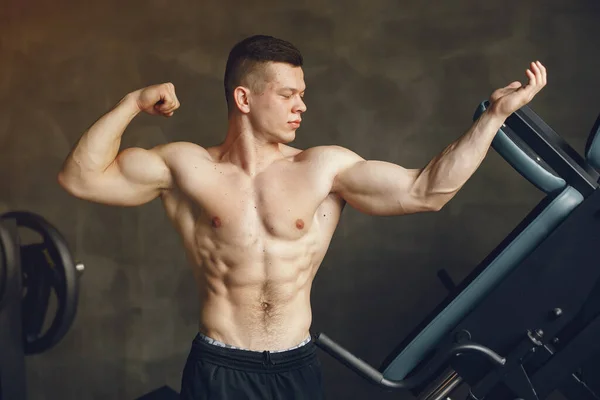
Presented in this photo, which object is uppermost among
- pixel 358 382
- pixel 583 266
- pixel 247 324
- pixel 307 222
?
pixel 583 266

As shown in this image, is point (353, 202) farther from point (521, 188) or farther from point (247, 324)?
point (521, 188)

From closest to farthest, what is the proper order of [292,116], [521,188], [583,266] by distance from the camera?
[292,116], [583,266], [521,188]

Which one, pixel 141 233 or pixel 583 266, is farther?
pixel 141 233

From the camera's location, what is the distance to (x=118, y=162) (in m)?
1.93

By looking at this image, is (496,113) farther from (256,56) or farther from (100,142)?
(100,142)

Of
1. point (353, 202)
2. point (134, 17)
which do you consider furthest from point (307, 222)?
point (134, 17)

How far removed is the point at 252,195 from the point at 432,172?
430 mm

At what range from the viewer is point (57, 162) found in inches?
141

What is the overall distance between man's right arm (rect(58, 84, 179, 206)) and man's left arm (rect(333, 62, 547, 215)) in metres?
0.43

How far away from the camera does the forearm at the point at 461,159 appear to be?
1.76m

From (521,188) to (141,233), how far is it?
5.30 ft

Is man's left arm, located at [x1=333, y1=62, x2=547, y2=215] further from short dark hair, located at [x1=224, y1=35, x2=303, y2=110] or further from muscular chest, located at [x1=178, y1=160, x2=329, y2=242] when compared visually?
short dark hair, located at [x1=224, y1=35, x2=303, y2=110]

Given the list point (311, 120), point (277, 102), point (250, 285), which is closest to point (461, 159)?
point (277, 102)

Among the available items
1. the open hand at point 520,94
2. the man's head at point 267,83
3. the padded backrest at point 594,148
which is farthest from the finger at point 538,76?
the man's head at point 267,83
